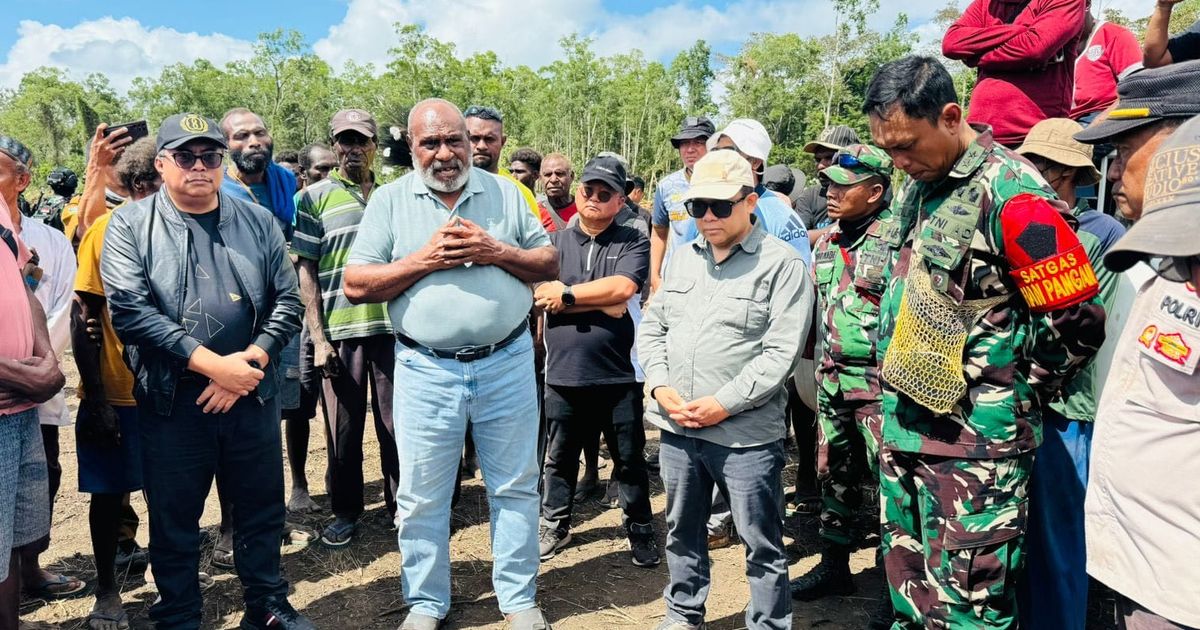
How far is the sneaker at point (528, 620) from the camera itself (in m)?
3.42

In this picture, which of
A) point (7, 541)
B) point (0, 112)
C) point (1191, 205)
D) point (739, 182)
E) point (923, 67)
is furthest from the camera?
point (0, 112)

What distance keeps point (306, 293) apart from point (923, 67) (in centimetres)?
357

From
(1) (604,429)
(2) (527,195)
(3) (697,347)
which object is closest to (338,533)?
(1) (604,429)

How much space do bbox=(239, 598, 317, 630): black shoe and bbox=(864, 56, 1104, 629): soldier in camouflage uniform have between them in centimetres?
282

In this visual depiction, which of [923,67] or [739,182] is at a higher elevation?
[923,67]

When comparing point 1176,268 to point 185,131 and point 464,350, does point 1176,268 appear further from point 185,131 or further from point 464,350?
point 185,131

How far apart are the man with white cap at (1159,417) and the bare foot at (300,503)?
4571 millimetres

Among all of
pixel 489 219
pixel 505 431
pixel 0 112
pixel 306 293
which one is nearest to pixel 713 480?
pixel 505 431

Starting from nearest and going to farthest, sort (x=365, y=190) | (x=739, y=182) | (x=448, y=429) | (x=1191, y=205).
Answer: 1. (x=1191, y=205)
2. (x=739, y=182)
3. (x=448, y=429)
4. (x=365, y=190)

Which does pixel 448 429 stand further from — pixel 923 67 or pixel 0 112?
pixel 0 112

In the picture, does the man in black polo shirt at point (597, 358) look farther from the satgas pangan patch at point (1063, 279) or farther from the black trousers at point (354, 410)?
the satgas pangan patch at point (1063, 279)

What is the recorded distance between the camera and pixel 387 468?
459cm

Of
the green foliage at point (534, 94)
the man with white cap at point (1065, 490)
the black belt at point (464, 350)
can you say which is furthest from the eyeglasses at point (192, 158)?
the green foliage at point (534, 94)

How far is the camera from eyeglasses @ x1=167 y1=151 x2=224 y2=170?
10.4ft
